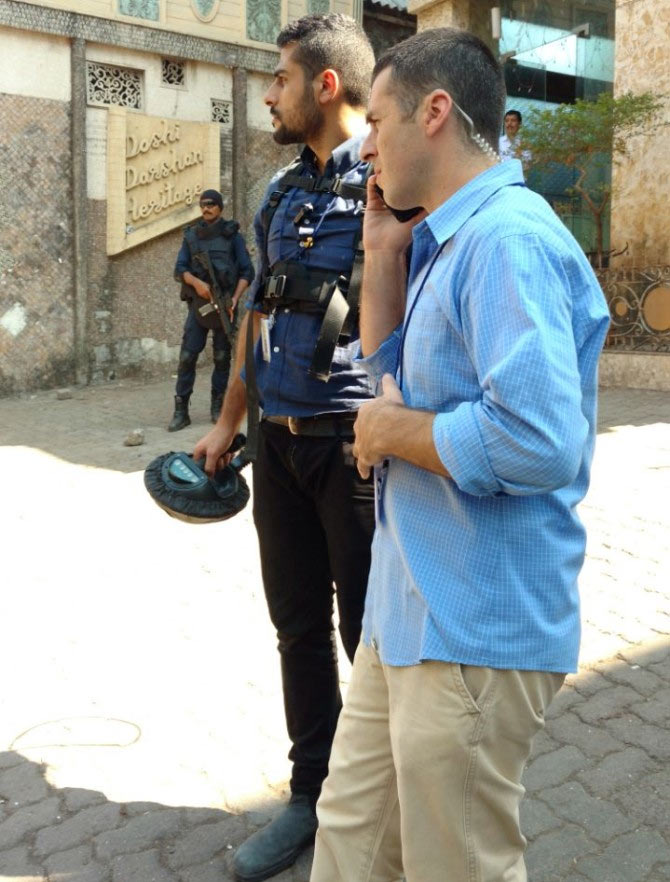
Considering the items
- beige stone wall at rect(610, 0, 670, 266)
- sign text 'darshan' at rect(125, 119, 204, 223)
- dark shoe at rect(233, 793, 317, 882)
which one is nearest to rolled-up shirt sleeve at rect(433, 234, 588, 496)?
dark shoe at rect(233, 793, 317, 882)

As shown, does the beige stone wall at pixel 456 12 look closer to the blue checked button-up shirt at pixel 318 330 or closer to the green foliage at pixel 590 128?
the green foliage at pixel 590 128

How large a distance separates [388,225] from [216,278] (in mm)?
8200

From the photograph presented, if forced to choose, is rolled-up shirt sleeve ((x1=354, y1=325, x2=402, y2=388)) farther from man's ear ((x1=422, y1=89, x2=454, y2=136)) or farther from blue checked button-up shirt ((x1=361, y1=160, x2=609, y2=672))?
man's ear ((x1=422, y1=89, x2=454, y2=136))

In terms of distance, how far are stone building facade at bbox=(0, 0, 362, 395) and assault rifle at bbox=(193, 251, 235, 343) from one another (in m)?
3.48

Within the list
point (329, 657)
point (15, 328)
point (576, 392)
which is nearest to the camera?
point (576, 392)

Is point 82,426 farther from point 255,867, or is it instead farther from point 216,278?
point 255,867

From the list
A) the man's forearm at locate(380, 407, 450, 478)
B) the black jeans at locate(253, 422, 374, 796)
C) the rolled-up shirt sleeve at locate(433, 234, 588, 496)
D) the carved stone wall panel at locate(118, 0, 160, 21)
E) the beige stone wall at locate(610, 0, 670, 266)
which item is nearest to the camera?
the rolled-up shirt sleeve at locate(433, 234, 588, 496)

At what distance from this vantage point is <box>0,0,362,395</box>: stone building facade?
40.9 feet

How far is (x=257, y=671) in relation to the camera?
13.8 ft

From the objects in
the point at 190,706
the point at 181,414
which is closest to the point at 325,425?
the point at 190,706

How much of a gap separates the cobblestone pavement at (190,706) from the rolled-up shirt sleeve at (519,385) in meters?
1.69

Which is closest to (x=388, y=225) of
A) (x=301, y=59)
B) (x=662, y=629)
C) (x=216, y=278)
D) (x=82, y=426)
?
(x=301, y=59)

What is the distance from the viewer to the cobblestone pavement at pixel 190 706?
2969 millimetres

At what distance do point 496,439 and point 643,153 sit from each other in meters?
11.0
